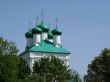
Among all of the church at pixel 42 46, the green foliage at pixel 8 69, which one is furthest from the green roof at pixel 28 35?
the green foliage at pixel 8 69

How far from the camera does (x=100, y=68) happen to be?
189ft

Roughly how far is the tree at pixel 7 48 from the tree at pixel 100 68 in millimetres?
10461

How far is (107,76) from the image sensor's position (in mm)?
57812

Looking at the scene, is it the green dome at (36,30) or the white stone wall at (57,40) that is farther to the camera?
the white stone wall at (57,40)

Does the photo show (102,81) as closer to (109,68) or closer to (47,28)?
(109,68)

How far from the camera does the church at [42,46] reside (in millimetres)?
76688

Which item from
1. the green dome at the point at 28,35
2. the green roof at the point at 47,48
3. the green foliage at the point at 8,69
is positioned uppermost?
the green dome at the point at 28,35

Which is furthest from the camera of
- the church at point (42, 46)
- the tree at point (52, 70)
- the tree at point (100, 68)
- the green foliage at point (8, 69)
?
the church at point (42, 46)

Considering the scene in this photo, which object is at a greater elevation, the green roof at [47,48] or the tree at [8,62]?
the green roof at [47,48]

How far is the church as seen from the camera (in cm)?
7669

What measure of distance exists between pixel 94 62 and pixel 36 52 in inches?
811

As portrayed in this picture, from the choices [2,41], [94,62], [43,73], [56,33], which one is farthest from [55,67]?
[56,33]

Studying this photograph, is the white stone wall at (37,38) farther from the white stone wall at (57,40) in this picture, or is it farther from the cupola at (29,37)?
the cupola at (29,37)

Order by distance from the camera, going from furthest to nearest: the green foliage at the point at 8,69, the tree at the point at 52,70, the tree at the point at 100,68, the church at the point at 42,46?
the church at the point at 42,46, the tree at the point at 52,70, the tree at the point at 100,68, the green foliage at the point at 8,69
